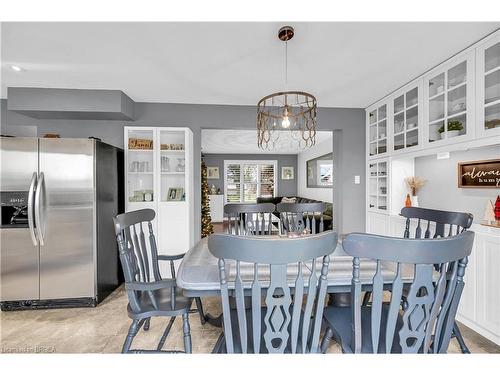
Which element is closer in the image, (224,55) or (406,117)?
(224,55)

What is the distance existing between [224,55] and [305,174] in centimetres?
610

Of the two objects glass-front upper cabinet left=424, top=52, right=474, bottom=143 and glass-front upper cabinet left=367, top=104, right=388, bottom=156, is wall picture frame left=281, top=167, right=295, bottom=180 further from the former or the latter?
glass-front upper cabinet left=424, top=52, right=474, bottom=143

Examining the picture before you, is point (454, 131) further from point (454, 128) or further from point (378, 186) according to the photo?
point (378, 186)

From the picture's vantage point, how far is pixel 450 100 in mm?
2266

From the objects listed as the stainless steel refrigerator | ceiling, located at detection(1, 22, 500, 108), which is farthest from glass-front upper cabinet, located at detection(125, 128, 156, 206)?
the stainless steel refrigerator

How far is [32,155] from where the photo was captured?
93.5 inches

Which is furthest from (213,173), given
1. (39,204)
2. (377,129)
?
(39,204)

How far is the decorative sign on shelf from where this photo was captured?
207 cm

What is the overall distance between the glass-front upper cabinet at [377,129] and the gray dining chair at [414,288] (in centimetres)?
263

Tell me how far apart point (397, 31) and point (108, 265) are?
3.50 meters

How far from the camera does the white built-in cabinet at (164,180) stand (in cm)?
314

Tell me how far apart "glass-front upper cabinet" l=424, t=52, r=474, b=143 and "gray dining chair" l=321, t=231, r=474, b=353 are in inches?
67.3
